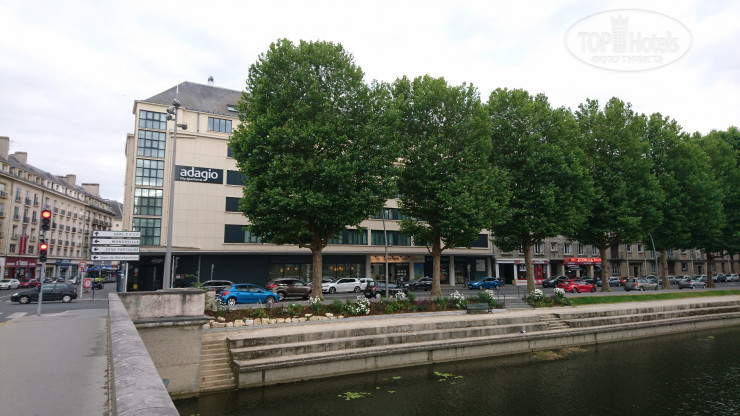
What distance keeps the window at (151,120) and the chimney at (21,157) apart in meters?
40.2

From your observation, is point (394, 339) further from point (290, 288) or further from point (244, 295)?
point (290, 288)

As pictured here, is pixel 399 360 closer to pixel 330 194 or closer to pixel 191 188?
pixel 330 194

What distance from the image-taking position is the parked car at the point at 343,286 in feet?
129

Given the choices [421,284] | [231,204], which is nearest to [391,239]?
[421,284]

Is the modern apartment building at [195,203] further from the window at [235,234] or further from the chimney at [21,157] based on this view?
the chimney at [21,157]

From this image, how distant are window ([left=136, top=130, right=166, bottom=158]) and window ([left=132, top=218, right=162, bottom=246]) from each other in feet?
21.9

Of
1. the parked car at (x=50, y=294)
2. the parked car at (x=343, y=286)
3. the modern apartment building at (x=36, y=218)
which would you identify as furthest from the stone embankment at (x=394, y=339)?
the modern apartment building at (x=36, y=218)

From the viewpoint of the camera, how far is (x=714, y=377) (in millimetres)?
15234

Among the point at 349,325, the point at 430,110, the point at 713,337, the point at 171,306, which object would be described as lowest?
the point at 713,337

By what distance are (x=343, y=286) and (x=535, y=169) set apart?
20.9 meters

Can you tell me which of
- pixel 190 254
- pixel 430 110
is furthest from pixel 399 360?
pixel 190 254

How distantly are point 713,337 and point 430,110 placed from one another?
71.6 ft

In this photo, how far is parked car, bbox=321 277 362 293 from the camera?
39.2 m

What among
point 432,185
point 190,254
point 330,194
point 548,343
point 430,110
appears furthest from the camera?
point 190,254
